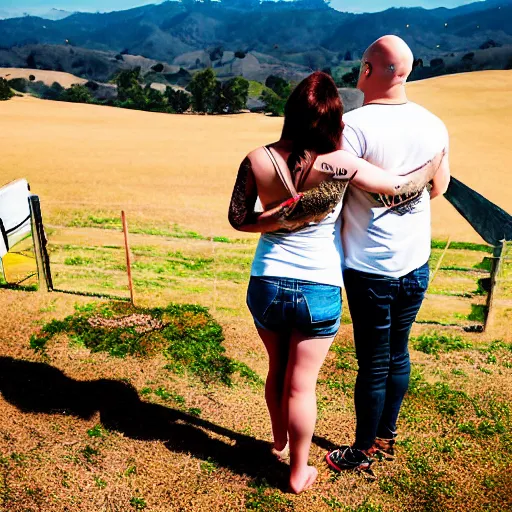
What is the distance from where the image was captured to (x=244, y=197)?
115 inches

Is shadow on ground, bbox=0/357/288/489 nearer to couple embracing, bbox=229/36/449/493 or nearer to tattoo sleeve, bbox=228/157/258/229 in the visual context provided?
couple embracing, bbox=229/36/449/493

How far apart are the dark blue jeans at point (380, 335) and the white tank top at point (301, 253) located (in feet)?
1.15

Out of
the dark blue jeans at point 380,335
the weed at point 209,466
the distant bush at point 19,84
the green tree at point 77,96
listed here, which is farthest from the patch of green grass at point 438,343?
the distant bush at point 19,84

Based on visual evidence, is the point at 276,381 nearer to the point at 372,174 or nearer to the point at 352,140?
the point at 372,174

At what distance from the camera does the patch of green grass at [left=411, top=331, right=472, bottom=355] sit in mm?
5938

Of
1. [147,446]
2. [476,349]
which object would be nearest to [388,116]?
[147,446]

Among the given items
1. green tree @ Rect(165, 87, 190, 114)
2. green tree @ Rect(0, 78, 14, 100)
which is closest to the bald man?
green tree @ Rect(0, 78, 14, 100)

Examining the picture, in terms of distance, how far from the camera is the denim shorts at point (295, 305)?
300cm

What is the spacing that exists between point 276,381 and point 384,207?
54.8 inches

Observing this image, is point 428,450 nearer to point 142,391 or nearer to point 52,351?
point 142,391

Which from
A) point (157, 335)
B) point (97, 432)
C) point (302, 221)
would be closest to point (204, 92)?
point (157, 335)

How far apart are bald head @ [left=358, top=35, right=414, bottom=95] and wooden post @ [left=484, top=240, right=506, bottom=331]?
4.09 meters

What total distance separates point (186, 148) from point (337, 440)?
27.6m

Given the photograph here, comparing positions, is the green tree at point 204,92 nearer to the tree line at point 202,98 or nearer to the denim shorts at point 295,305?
the tree line at point 202,98
